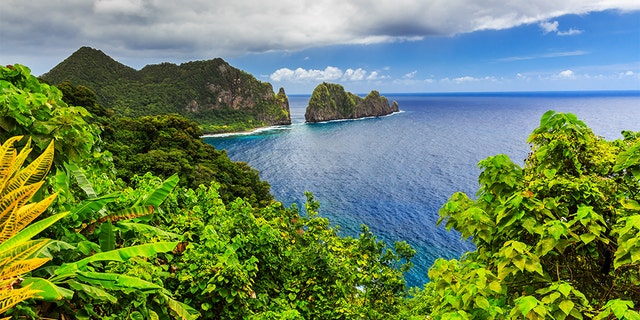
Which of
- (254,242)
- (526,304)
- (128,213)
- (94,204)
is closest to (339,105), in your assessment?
(254,242)

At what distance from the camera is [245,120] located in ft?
488

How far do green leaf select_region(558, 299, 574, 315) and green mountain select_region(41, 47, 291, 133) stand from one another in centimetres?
13067

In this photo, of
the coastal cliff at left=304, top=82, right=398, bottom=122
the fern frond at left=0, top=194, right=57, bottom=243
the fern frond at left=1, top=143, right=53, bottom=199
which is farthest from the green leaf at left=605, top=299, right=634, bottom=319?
the coastal cliff at left=304, top=82, right=398, bottom=122

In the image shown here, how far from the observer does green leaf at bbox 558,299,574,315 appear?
3.92 meters

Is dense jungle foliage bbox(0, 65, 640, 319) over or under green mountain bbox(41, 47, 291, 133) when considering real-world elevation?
under

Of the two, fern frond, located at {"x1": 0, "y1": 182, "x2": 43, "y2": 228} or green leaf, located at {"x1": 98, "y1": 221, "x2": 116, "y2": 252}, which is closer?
fern frond, located at {"x1": 0, "y1": 182, "x2": 43, "y2": 228}

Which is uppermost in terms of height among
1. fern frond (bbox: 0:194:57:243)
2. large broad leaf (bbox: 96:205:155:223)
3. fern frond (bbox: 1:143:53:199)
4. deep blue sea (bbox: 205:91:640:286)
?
fern frond (bbox: 1:143:53:199)

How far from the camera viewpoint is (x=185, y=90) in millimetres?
153375

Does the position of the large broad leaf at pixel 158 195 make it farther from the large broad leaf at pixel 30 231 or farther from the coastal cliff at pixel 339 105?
the coastal cliff at pixel 339 105

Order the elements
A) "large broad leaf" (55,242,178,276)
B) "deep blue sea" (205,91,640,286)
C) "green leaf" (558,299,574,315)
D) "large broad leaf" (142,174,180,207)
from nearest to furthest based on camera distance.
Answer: "green leaf" (558,299,574,315)
"large broad leaf" (55,242,178,276)
"large broad leaf" (142,174,180,207)
"deep blue sea" (205,91,640,286)

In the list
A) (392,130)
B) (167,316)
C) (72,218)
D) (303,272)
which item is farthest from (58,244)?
(392,130)

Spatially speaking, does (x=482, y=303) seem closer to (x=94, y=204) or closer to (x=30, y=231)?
(x=30, y=231)

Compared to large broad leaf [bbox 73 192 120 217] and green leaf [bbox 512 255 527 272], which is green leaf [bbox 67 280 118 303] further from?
green leaf [bbox 512 255 527 272]

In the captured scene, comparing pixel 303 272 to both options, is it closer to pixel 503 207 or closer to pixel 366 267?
pixel 366 267
